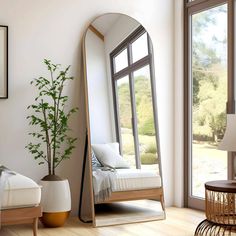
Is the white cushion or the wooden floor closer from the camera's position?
the wooden floor

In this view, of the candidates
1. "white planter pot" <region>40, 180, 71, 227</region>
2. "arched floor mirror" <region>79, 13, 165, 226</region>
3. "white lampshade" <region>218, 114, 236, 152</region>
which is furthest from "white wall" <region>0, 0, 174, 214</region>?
"white lampshade" <region>218, 114, 236, 152</region>

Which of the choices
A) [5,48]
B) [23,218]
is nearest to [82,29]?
[5,48]

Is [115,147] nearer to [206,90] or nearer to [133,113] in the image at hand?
[133,113]

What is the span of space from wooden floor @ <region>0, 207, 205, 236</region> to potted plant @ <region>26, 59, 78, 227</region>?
0.16 m

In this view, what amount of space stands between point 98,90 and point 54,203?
4.01 feet

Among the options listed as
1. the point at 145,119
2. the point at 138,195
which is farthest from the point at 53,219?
the point at 145,119

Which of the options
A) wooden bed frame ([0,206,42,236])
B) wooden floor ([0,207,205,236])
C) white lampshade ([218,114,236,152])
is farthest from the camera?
wooden floor ([0,207,205,236])

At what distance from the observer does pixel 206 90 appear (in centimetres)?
544

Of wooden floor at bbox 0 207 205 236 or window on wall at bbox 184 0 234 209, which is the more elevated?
window on wall at bbox 184 0 234 209

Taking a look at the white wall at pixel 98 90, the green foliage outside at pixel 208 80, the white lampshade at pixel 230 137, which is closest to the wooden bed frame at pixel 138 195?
the white wall at pixel 98 90

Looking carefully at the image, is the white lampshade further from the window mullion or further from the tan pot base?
the tan pot base

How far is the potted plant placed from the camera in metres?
4.77

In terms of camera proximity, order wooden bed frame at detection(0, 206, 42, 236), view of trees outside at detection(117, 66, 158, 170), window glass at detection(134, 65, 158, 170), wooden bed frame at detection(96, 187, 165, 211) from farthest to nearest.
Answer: window glass at detection(134, 65, 158, 170)
view of trees outside at detection(117, 66, 158, 170)
wooden bed frame at detection(96, 187, 165, 211)
wooden bed frame at detection(0, 206, 42, 236)

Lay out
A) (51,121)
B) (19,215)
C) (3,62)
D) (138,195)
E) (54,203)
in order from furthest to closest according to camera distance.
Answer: (138,195), (51,121), (3,62), (54,203), (19,215)
